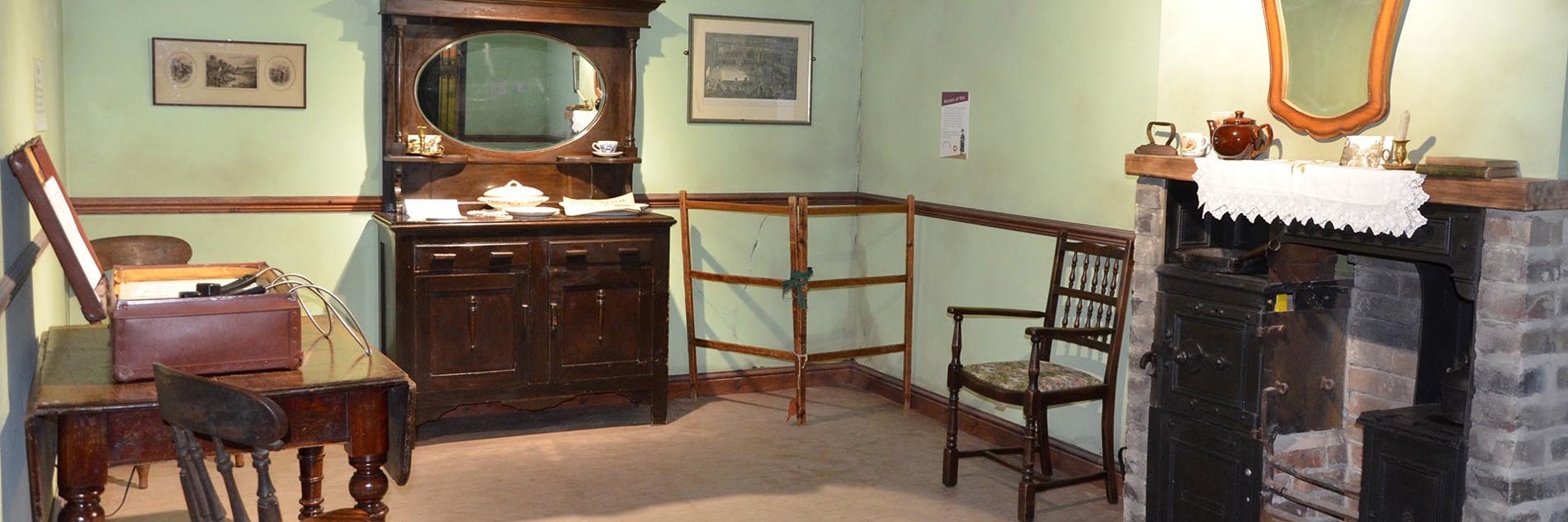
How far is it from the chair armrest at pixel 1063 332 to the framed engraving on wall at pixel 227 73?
3412mm

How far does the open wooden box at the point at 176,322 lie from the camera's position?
2.90 m

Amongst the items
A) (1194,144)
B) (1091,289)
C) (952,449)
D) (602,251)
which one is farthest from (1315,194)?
(602,251)

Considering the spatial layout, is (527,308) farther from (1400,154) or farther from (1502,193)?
(1502,193)

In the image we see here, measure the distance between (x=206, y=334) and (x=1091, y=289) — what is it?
344 centimetres

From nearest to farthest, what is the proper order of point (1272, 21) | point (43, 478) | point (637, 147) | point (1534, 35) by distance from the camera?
point (43, 478)
point (1534, 35)
point (1272, 21)
point (637, 147)

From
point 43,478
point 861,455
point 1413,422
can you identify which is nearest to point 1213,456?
point 1413,422

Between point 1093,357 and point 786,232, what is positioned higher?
point 786,232

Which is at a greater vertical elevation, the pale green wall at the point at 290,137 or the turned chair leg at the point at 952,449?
the pale green wall at the point at 290,137

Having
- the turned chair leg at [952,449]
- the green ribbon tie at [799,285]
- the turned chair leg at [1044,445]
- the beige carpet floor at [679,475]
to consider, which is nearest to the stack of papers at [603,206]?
the green ribbon tie at [799,285]

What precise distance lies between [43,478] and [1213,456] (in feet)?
10.7

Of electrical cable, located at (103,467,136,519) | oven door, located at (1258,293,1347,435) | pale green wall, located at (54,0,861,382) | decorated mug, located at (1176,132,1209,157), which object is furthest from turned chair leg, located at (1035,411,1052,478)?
electrical cable, located at (103,467,136,519)

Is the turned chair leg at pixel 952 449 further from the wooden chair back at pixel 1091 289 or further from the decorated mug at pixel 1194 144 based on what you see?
the decorated mug at pixel 1194 144

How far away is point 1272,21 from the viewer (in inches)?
161

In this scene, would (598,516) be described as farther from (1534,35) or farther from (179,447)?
(1534,35)
